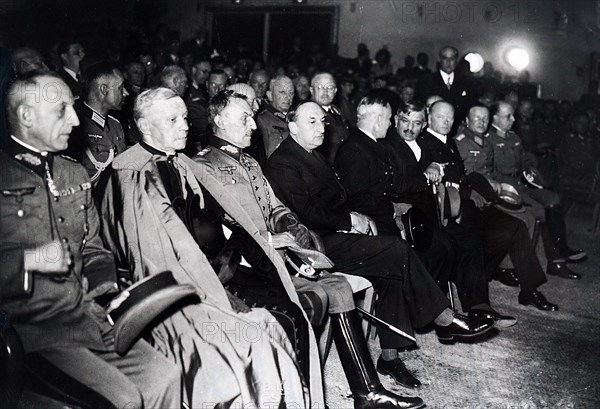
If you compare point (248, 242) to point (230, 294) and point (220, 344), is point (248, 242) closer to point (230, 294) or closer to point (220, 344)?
point (230, 294)

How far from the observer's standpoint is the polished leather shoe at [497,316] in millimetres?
4445

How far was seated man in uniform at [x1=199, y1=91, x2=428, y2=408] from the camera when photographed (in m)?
3.21

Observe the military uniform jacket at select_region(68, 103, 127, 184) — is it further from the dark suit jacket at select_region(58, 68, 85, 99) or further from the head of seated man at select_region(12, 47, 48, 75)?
the dark suit jacket at select_region(58, 68, 85, 99)

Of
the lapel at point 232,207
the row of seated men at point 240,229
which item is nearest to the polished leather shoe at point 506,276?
the row of seated men at point 240,229

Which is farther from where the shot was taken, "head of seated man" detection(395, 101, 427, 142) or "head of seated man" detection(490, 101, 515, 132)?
"head of seated man" detection(490, 101, 515, 132)

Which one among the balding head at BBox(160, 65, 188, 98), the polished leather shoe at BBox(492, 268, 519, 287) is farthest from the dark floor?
the balding head at BBox(160, 65, 188, 98)

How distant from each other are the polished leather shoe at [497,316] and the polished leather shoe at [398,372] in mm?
1033

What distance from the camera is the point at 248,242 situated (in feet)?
10.5

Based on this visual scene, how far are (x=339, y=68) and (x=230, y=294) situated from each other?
10087mm

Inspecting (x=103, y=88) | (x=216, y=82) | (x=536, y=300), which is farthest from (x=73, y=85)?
(x=536, y=300)

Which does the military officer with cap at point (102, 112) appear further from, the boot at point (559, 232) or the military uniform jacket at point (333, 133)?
the boot at point (559, 232)

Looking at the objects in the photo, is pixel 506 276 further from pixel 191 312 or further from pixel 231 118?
pixel 191 312

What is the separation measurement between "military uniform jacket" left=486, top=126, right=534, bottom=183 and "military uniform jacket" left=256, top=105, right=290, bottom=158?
213 centimetres

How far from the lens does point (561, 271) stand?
6027 mm
